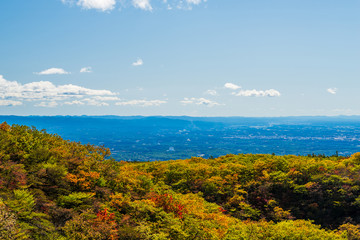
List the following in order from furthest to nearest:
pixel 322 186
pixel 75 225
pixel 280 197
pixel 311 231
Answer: pixel 280 197 → pixel 322 186 → pixel 311 231 → pixel 75 225

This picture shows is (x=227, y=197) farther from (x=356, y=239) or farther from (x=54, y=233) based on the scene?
→ (x=54, y=233)

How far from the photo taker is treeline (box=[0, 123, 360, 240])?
2278 centimetres

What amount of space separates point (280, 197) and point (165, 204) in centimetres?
2699

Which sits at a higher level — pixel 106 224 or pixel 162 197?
pixel 162 197

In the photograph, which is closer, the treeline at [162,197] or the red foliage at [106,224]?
the red foliage at [106,224]

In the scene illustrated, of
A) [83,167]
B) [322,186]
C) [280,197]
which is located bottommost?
[280,197]

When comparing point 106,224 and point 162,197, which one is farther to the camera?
point 162,197

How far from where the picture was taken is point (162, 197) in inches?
1152

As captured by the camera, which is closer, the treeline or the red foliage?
the red foliage

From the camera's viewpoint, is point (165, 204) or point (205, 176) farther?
point (205, 176)

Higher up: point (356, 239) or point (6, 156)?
point (6, 156)

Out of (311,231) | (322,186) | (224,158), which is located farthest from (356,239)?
(224,158)

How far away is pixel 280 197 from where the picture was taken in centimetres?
4594

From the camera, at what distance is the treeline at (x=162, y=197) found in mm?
22781
